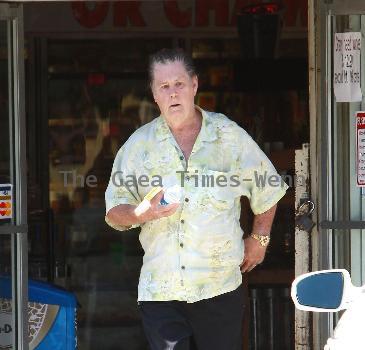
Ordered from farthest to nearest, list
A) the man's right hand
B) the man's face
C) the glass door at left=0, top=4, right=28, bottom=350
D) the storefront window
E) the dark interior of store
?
the storefront window
the dark interior of store
the glass door at left=0, top=4, right=28, bottom=350
the man's face
the man's right hand

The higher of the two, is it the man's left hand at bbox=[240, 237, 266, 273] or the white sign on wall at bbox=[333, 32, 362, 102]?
the white sign on wall at bbox=[333, 32, 362, 102]

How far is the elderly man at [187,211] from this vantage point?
4.37 metres

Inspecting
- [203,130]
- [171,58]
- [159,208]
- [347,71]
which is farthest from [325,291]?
[347,71]

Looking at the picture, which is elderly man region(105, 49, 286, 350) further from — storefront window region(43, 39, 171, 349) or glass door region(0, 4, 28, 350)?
storefront window region(43, 39, 171, 349)

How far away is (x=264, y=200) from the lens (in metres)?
4.68

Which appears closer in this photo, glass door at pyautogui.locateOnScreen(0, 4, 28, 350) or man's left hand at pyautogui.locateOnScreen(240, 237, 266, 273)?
man's left hand at pyautogui.locateOnScreen(240, 237, 266, 273)

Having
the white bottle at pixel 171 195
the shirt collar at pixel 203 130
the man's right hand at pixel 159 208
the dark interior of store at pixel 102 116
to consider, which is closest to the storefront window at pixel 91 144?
the dark interior of store at pixel 102 116

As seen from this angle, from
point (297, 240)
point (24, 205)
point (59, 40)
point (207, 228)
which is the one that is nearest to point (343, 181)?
point (297, 240)

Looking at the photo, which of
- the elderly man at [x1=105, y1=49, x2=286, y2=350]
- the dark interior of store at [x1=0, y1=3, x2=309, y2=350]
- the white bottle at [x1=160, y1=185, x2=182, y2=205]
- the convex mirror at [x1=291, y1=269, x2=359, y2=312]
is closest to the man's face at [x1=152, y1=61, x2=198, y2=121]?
the elderly man at [x1=105, y1=49, x2=286, y2=350]

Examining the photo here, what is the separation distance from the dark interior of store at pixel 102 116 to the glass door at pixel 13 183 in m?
2.78

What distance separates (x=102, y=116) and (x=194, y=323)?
13.5ft

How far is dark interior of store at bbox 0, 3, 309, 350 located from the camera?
8.00 m

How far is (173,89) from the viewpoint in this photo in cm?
447

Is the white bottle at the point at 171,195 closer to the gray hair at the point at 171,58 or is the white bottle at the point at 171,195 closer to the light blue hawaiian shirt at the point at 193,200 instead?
the light blue hawaiian shirt at the point at 193,200
